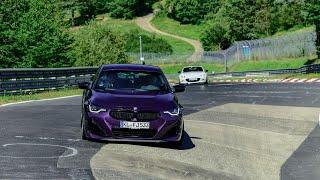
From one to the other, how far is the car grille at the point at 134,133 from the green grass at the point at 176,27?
120006 millimetres

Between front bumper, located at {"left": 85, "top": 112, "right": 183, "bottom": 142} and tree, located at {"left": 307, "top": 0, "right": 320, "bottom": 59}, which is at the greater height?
tree, located at {"left": 307, "top": 0, "right": 320, "bottom": 59}

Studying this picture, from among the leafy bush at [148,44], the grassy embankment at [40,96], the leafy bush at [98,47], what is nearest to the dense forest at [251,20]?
the leafy bush at [148,44]

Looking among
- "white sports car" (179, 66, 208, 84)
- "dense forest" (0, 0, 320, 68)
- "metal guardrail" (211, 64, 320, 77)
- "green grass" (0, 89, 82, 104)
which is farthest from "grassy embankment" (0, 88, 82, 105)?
"metal guardrail" (211, 64, 320, 77)

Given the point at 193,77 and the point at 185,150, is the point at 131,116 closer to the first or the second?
the point at 185,150

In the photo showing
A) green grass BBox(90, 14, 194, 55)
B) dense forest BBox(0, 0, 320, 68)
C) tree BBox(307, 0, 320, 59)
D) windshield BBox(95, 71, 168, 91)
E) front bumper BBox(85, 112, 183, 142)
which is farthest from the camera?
green grass BBox(90, 14, 194, 55)

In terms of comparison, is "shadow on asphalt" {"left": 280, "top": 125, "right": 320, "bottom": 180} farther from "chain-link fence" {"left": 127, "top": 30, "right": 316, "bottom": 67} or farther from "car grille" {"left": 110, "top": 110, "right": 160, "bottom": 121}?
"chain-link fence" {"left": 127, "top": 30, "right": 316, "bottom": 67}

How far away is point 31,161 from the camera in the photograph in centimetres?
1000

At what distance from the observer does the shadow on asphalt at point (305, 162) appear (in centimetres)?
1104

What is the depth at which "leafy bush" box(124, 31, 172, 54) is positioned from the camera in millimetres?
117938

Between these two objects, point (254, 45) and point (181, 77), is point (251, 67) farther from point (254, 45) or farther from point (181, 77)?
point (181, 77)

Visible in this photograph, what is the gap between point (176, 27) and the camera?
140375 mm

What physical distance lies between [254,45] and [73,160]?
70.0 m

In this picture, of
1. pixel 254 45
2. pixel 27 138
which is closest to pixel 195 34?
pixel 254 45

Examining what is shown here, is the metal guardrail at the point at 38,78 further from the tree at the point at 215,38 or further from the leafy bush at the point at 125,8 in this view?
the leafy bush at the point at 125,8
